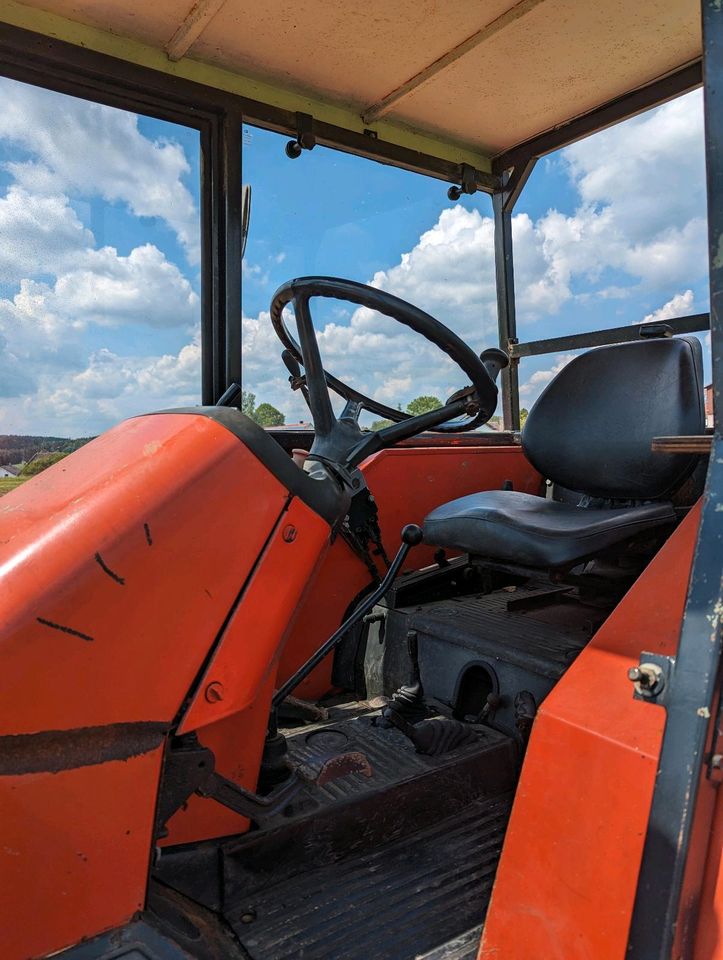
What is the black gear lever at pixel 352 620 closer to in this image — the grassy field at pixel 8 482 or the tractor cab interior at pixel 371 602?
the tractor cab interior at pixel 371 602

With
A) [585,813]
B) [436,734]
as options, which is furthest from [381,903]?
[585,813]

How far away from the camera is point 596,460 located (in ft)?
6.86

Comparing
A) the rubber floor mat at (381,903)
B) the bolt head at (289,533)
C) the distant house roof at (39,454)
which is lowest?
the rubber floor mat at (381,903)

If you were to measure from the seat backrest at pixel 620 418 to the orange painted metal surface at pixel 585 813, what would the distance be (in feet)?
3.29

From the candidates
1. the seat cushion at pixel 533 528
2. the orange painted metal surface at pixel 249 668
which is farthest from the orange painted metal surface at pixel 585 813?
the seat cushion at pixel 533 528

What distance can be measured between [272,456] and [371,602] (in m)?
0.81

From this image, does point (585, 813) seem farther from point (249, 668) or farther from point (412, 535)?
point (412, 535)

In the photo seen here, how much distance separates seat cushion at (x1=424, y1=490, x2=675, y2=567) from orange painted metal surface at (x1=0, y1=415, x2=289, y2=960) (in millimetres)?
842

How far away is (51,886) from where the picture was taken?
792mm

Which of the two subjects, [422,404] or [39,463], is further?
[422,404]

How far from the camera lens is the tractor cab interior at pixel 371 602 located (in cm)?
83

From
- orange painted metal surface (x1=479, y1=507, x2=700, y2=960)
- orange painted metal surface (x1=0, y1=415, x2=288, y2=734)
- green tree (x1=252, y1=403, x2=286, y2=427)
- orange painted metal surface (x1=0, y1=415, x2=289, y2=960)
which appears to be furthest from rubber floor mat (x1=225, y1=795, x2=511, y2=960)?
green tree (x1=252, y1=403, x2=286, y2=427)

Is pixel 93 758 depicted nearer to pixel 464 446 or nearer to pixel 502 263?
pixel 464 446

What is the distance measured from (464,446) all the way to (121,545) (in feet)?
5.97
